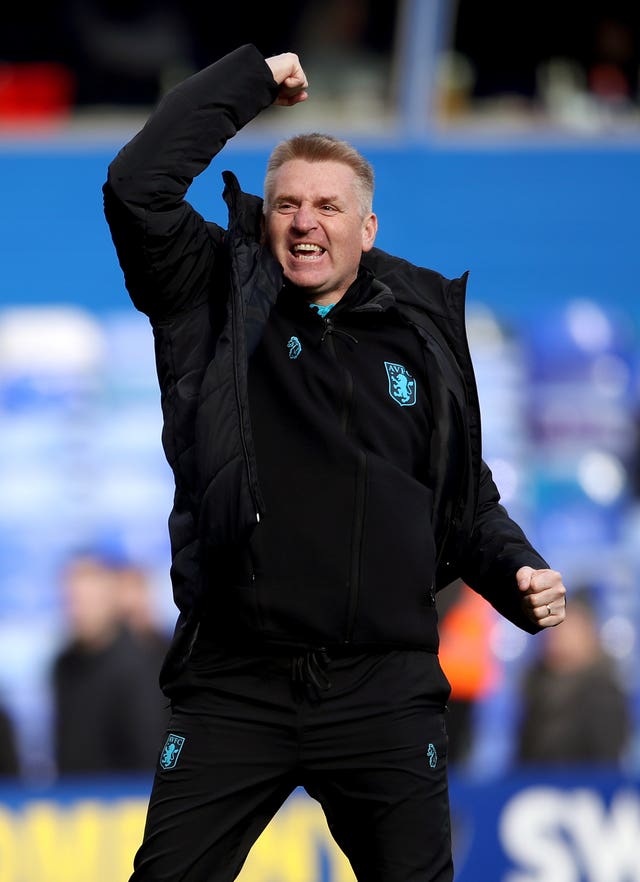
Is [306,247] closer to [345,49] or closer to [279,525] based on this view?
[279,525]

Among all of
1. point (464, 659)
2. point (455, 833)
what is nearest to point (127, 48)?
point (464, 659)

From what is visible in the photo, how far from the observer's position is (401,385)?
2.99 meters

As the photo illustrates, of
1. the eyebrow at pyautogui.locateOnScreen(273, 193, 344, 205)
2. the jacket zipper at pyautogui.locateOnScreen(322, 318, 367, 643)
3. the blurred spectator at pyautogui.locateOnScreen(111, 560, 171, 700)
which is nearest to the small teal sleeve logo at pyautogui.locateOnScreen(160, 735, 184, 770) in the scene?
the jacket zipper at pyautogui.locateOnScreen(322, 318, 367, 643)

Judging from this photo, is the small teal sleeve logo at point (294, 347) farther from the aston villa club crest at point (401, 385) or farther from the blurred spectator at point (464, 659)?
the blurred spectator at point (464, 659)

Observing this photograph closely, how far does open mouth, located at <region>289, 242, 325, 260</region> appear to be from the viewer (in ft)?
9.76

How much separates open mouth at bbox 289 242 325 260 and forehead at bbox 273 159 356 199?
0.10 meters

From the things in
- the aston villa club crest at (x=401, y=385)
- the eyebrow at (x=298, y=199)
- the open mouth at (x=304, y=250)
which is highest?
the eyebrow at (x=298, y=199)

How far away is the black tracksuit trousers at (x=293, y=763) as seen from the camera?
283 centimetres

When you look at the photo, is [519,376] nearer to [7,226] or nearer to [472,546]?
[7,226]

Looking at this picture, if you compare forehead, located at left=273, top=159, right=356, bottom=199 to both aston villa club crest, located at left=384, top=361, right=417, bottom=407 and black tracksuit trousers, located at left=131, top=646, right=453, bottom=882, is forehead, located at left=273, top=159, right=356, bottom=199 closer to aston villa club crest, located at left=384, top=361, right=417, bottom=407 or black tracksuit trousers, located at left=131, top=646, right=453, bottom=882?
aston villa club crest, located at left=384, top=361, right=417, bottom=407

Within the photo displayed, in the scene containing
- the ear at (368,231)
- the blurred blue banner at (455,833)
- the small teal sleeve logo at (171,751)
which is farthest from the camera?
the blurred blue banner at (455,833)

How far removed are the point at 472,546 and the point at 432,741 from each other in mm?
413

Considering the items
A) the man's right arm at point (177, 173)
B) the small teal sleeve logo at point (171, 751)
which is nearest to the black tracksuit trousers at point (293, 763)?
the small teal sleeve logo at point (171, 751)

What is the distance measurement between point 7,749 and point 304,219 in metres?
3.75
